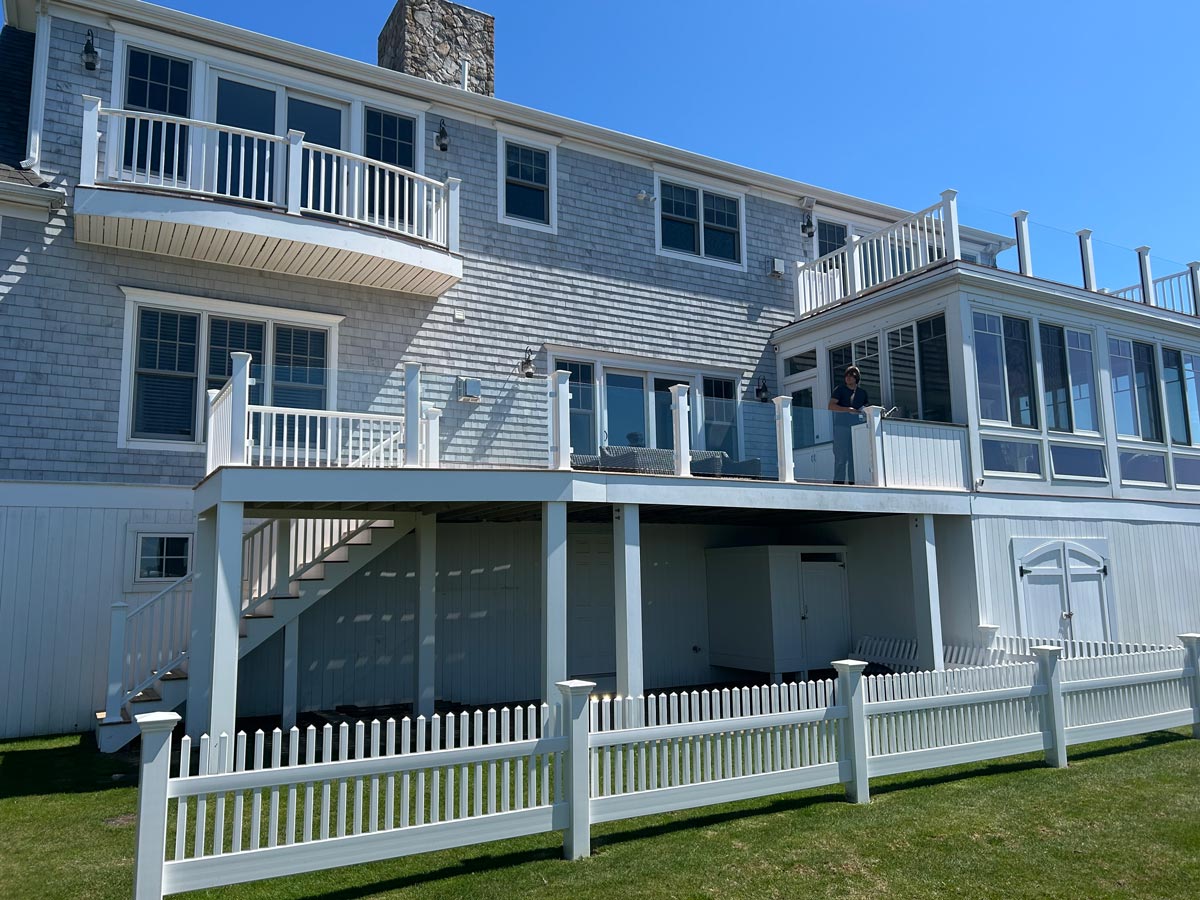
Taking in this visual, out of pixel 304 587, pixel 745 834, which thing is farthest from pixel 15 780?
pixel 745 834

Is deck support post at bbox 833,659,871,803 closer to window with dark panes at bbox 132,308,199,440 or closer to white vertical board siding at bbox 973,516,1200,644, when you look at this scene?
white vertical board siding at bbox 973,516,1200,644

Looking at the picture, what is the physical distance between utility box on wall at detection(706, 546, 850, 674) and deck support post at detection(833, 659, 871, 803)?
18.4 ft

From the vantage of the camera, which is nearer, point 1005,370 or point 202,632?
point 202,632

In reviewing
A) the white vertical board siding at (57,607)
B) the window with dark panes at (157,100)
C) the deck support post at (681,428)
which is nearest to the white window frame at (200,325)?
the white vertical board siding at (57,607)

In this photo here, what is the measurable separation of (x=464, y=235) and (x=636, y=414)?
449cm

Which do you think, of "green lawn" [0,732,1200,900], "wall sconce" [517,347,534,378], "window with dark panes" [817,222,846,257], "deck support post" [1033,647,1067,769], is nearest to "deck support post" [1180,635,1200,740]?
"green lawn" [0,732,1200,900]

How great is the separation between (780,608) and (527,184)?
7.57 meters

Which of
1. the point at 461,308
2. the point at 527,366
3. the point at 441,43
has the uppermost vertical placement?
the point at 441,43

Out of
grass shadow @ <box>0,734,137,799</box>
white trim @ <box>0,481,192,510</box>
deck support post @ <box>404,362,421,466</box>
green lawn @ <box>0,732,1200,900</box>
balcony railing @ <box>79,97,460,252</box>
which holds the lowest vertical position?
green lawn @ <box>0,732,1200,900</box>

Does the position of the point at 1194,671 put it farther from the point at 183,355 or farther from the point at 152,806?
the point at 183,355

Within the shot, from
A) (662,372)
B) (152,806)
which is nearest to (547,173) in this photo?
(662,372)

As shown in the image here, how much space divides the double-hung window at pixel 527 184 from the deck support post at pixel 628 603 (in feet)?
19.5

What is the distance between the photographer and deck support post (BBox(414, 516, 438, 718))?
10992 millimetres

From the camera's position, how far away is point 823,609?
45.0 ft
